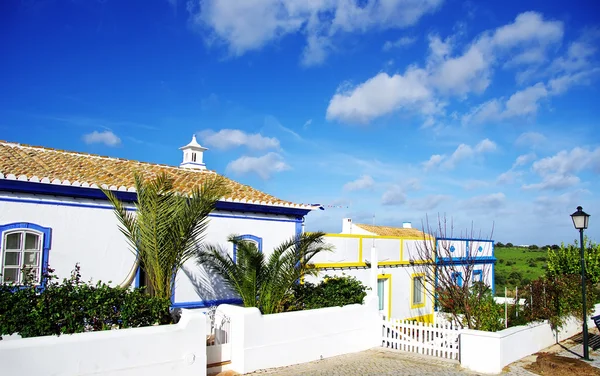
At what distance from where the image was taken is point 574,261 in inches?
703

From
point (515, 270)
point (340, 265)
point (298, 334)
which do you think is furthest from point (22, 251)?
point (515, 270)

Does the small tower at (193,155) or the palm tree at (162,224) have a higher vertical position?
the small tower at (193,155)

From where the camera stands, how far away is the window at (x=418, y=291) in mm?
19250

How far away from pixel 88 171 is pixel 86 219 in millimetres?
1753

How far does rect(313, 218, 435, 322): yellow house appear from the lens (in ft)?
53.2

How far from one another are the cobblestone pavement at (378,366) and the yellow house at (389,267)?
3845 millimetres

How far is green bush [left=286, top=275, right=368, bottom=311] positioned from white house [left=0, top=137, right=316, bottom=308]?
79.8 inches

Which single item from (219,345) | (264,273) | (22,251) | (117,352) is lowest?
(219,345)

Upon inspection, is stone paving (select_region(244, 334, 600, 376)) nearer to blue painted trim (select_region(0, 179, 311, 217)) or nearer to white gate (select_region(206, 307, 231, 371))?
white gate (select_region(206, 307, 231, 371))

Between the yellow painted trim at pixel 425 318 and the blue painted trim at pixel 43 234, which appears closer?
the blue painted trim at pixel 43 234

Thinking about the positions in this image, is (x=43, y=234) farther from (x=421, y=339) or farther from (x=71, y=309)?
(x=421, y=339)

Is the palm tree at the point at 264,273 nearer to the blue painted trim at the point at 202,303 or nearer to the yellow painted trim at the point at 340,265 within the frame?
the blue painted trim at the point at 202,303

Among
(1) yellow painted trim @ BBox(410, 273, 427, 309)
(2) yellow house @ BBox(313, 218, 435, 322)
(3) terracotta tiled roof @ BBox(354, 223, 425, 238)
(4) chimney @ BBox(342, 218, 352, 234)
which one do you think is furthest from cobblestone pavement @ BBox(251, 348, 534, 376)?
(3) terracotta tiled roof @ BBox(354, 223, 425, 238)

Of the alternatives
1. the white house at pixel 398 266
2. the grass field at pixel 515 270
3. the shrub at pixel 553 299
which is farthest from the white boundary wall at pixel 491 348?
the grass field at pixel 515 270
